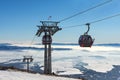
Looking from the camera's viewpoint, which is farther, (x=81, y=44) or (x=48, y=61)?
(x=48, y=61)

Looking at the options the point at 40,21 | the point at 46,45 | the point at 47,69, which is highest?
the point at 40,21

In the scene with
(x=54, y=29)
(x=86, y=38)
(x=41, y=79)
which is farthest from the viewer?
(x=54, y=29)

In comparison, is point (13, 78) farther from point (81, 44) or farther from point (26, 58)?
point (26, 58)

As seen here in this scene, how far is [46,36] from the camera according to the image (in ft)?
166

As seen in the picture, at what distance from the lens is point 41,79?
26.0 meters

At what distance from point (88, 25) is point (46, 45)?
92.1 feet

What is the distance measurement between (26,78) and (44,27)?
2509 cm

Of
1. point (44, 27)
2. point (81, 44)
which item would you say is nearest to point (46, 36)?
point (44, 27)

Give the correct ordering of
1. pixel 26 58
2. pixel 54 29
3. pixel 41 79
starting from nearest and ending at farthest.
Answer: pixel 41 79 < pixel 54 29 < pixel 26 58

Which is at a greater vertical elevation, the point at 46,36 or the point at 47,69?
the point at 46,36

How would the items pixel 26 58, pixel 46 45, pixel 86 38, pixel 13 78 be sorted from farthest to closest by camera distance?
pixel 26 58 → pixel 46 45 → pixel 86 38 → pixel 13 78

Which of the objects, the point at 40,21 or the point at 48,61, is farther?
the point at 48,61

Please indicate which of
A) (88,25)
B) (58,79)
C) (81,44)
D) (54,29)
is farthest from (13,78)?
(54,29)

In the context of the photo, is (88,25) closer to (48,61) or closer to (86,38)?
(86,38)
